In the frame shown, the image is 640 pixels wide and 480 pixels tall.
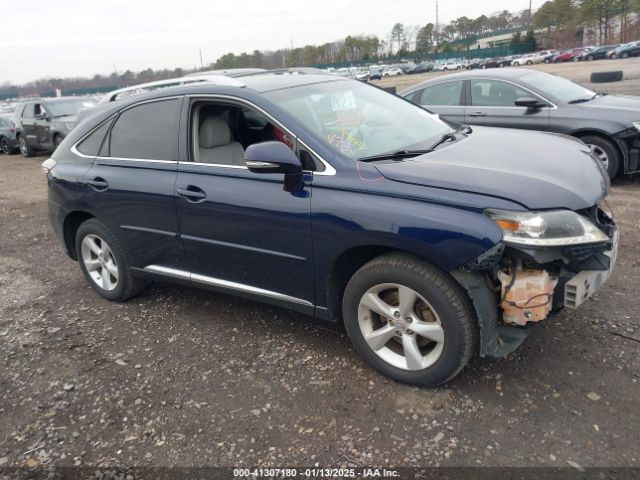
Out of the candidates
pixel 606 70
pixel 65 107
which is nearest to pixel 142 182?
pixel 65 107

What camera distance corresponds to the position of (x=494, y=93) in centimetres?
762

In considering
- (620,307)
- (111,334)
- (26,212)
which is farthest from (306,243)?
(26,212)

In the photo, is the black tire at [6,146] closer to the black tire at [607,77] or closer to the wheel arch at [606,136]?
the wheel arch at [606,136]

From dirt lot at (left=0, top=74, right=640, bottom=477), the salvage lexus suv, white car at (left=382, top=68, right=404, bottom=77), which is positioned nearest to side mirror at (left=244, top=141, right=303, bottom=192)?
the salvage lexus suv

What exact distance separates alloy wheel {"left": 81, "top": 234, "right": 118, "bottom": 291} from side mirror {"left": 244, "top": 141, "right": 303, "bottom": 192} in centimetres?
200

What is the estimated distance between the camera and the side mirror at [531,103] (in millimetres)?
7074

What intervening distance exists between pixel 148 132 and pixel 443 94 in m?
5.31

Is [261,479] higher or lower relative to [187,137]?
lower

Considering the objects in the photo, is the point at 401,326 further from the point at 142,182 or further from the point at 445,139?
the point at 142,182

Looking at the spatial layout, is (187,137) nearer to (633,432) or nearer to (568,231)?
(568,231)

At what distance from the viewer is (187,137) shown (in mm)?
3809

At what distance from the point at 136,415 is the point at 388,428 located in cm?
145

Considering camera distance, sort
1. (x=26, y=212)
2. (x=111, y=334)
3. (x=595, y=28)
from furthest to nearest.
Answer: (x=595, y=28), (x=26, y=212), (x=111, y=334)

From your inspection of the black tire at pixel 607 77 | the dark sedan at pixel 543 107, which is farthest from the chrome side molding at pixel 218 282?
the black tire at pixel 607 77
